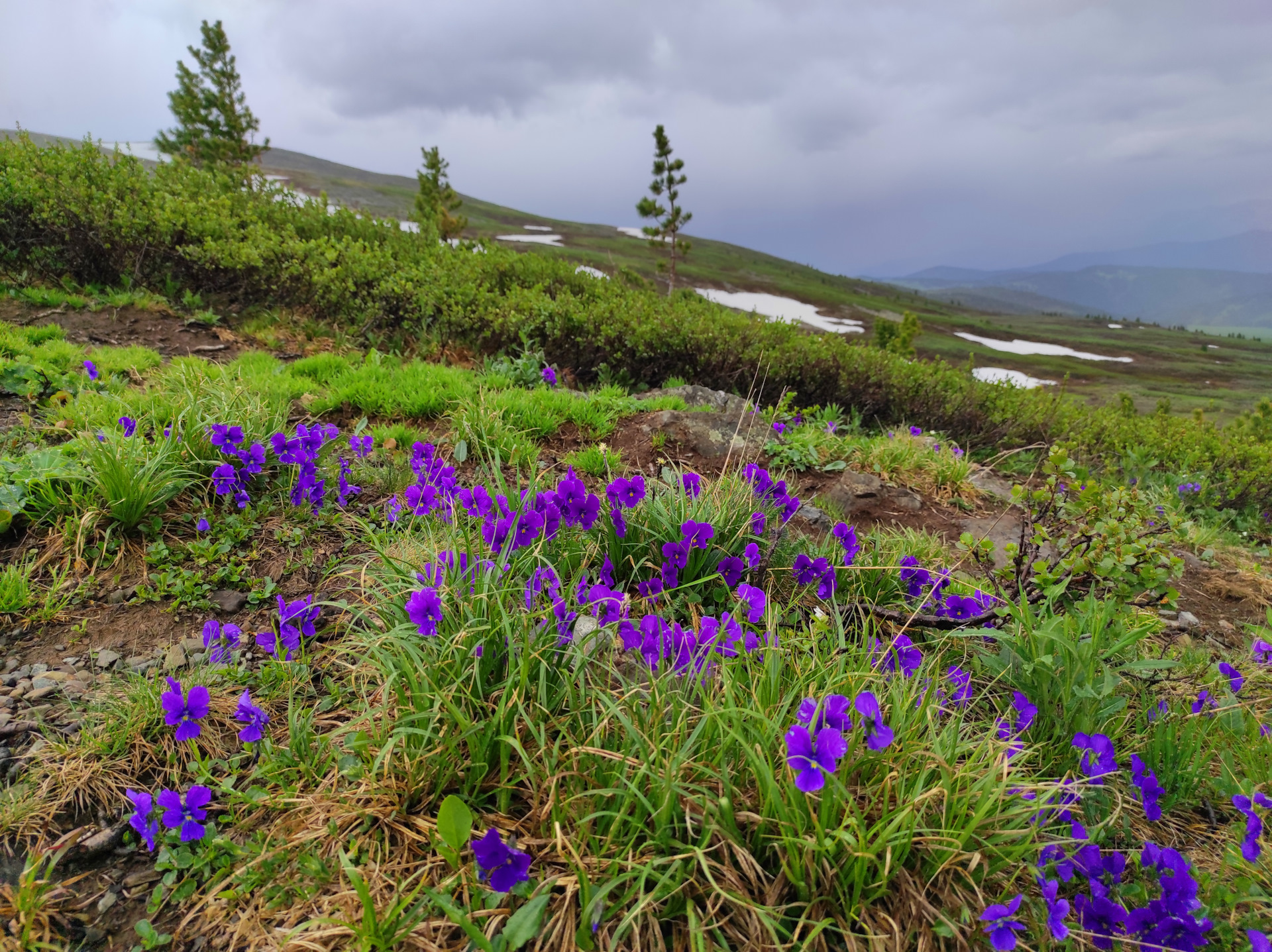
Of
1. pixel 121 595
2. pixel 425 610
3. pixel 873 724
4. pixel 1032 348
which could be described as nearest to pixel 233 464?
pixel 121 595

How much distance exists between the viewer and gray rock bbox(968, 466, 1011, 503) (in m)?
5.26

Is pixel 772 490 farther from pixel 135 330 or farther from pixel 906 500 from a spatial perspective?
pixel 135 330

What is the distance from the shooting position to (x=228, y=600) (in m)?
2.83

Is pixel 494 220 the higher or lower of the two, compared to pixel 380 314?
higher

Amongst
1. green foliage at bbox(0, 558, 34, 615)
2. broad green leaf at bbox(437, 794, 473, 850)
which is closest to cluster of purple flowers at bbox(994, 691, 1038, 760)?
broad green leaf at bbox(437, 794, 473, 850)

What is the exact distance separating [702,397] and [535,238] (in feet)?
314

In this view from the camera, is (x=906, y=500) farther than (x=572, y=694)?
Yes

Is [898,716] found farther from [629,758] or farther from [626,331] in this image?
[626,331]

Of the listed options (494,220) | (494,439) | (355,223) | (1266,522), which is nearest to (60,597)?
(494,439)

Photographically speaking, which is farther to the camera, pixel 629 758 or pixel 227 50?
pixel 227 50

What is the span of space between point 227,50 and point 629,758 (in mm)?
46004

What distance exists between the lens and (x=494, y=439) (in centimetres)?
427

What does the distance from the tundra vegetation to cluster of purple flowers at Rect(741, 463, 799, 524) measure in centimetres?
2

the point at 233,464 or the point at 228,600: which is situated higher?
the point at 233,464
